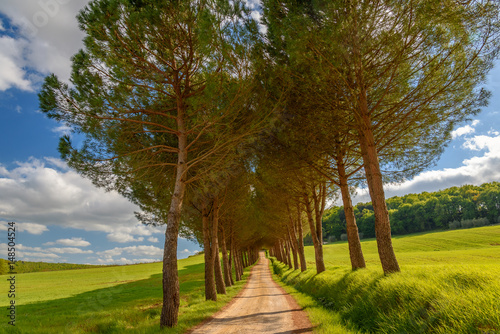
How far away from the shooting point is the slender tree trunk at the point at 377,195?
27.9ft

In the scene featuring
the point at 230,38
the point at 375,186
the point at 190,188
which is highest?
the point at 230,38

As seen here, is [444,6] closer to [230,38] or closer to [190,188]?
[230,38]

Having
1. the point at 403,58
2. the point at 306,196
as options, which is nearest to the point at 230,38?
the point at 403,58

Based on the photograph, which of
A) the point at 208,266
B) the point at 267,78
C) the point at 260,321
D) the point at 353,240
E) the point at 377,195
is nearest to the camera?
the point at 260,321

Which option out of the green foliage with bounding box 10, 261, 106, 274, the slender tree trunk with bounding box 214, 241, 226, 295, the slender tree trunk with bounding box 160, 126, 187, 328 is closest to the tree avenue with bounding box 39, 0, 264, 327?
the slender tree trunk with bounding box 160, 126, 187, 328

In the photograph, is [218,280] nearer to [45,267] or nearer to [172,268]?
[172,268]

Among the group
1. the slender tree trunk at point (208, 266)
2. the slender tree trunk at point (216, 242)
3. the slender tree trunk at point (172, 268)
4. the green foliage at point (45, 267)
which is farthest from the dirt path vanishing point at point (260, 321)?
the green foliage at point (45, 267)

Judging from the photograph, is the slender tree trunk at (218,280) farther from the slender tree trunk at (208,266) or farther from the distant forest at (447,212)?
the distant forest at (447,212)

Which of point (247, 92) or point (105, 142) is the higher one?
point (247, 92)

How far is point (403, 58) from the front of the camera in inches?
345

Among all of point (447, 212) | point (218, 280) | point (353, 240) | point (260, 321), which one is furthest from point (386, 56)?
point (447, 212)

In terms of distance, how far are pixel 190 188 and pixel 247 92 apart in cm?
700

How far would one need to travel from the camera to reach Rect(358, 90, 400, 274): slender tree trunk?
335 inches

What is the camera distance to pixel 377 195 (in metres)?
8.84
